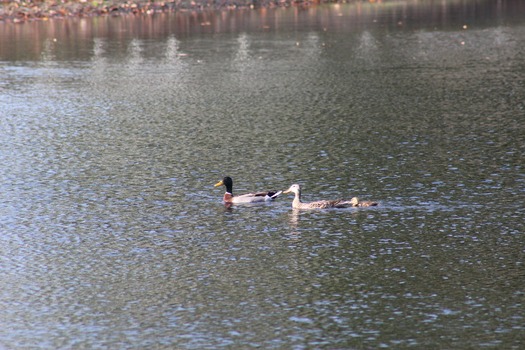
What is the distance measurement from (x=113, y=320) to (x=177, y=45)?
4965 centimetres

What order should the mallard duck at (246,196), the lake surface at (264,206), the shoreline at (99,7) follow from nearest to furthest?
the lake surface at (264,206) < the mallard duck at (246,196) < the shoreline at (99,7)

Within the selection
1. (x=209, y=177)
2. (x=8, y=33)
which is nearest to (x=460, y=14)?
(x=8, y=33)

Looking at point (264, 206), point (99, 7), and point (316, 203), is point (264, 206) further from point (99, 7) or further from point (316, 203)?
point (99, 7)

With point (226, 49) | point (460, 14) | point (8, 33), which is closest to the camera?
point (226, 49)

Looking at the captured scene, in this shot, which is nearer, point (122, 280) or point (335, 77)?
point (122, 280)

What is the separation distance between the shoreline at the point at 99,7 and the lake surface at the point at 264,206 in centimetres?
3402

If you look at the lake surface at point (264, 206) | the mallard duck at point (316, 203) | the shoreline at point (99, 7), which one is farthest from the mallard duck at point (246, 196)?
the shoreline at point (99, 7)

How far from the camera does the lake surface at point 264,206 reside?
1902cm

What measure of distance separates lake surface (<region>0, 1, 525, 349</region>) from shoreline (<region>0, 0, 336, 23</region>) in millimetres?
A: 34017

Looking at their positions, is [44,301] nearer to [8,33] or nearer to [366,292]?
[366,292]

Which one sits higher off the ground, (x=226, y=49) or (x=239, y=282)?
(x=226, y=49)

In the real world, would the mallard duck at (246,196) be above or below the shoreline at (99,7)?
below

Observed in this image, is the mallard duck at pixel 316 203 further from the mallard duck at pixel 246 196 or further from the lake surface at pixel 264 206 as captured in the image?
the mallard duck at pixel 246 196

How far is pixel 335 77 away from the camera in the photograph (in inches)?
2021
